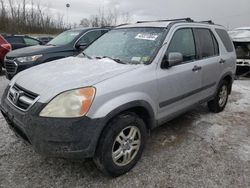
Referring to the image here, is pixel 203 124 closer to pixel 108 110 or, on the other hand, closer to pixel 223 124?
pixel 223 124

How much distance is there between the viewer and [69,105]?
2.45 m

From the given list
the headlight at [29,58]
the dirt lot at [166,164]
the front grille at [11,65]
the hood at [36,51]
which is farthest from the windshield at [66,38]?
the dirt lot at [166,164]

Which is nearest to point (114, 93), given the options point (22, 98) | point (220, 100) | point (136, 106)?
point (136, 106)

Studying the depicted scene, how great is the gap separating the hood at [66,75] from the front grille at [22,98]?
1.9 inches

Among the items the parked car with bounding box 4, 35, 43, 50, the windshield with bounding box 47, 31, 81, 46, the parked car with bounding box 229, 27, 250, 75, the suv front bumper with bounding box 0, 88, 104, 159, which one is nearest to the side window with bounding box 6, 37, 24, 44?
the parked car with bounding box 4, 35, 43, 50

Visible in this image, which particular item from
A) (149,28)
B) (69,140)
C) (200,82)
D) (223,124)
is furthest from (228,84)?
(69,140)

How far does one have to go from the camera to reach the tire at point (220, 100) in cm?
496

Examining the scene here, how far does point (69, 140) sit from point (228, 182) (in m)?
1.82

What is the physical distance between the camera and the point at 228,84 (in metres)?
5.30

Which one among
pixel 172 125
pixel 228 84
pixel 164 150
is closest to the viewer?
pixel 164 150

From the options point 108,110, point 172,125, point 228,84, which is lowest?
point 172,125

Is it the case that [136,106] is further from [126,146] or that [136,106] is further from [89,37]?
[89,37]

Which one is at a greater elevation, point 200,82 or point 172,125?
point 200,82

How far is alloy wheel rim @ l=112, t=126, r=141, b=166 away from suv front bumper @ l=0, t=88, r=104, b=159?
0.36 m
